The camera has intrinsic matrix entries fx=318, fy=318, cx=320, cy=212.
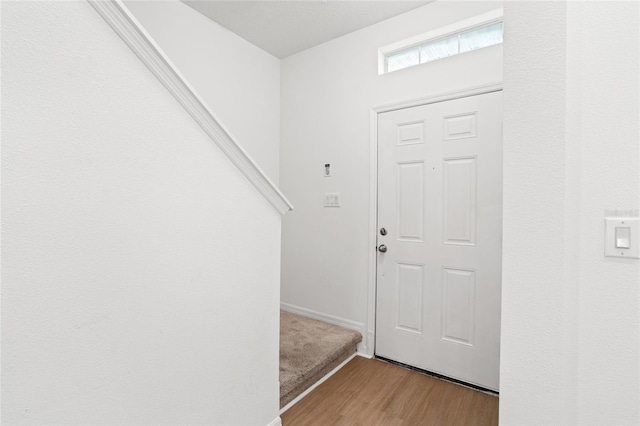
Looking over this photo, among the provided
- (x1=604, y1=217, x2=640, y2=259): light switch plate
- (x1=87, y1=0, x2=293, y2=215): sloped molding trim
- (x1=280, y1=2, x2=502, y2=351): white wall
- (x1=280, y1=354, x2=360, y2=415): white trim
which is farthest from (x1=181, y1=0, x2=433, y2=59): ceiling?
(x1=280, y1=354, x2=360, y2=415): white trim

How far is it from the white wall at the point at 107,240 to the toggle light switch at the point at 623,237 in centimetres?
128

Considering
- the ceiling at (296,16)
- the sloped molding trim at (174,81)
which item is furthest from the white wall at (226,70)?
the sloped molding trim at (174,81)

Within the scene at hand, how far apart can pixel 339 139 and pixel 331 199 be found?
525mm

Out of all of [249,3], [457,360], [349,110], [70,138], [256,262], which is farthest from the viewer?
[349,110]

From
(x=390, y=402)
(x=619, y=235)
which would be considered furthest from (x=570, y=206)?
(x=390, y=402)

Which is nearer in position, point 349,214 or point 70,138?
point 70,138

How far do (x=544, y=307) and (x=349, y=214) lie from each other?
6.11 ft

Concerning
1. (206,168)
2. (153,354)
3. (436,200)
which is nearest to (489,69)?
(436,200)

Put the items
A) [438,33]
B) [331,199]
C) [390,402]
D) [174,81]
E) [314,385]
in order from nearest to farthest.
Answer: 1. [174,81]
2. [390,402]
3. [314,385]
4. [438,33]
5. [331,199]

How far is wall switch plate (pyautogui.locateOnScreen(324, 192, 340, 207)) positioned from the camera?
2774 mm

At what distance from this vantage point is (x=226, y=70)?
271 cm

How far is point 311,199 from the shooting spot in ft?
9.71

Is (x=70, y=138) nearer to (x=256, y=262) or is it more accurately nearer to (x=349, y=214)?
(x=256, y=262)

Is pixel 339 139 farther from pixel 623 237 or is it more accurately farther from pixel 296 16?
pixel 623 237
